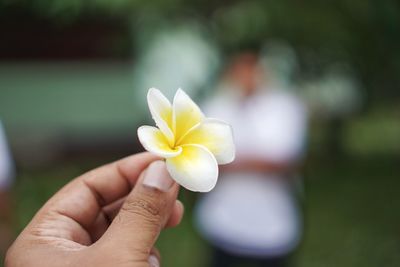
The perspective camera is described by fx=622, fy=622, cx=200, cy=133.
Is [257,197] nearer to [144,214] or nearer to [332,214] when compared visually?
[144,214]

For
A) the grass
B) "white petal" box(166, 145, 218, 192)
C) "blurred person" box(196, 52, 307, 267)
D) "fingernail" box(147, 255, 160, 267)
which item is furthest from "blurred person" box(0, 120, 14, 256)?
"white petal" box(166, 145, 218, 192)

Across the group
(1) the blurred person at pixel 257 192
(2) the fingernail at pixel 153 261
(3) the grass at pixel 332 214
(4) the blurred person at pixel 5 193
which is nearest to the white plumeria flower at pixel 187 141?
(2) the fingernail at pixel 153 261

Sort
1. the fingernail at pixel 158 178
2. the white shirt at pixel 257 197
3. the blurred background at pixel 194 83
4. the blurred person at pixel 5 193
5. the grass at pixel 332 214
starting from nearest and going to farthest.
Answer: the fingernail at pixel 158 178 → the white shirt at pixel 257 197 → the blurred person at pixel 5 193 → the grass at pixel 332 214 → the blurred background at pixel 194 83

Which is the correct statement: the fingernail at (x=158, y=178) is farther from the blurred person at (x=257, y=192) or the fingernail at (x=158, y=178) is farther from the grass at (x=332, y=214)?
the grass at (x=332, y=214)

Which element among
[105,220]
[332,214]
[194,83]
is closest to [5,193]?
[105,220]

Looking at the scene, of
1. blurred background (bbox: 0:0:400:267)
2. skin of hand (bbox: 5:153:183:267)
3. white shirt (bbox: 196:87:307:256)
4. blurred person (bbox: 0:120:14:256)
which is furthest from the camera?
blurred background (bbox: 0:0:400:267)

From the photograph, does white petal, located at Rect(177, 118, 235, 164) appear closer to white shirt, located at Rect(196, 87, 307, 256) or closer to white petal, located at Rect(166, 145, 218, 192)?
white petal, located at Rect(166, 145, 218, 192)

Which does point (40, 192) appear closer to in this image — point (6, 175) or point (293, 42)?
point (293, 42)

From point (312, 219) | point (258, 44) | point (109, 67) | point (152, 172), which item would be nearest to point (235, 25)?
point (258, 44)

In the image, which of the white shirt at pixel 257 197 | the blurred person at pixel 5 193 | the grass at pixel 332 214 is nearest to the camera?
the white shirt at pixel 257 197

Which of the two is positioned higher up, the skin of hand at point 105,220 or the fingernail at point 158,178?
the fingernail at point 158,178
